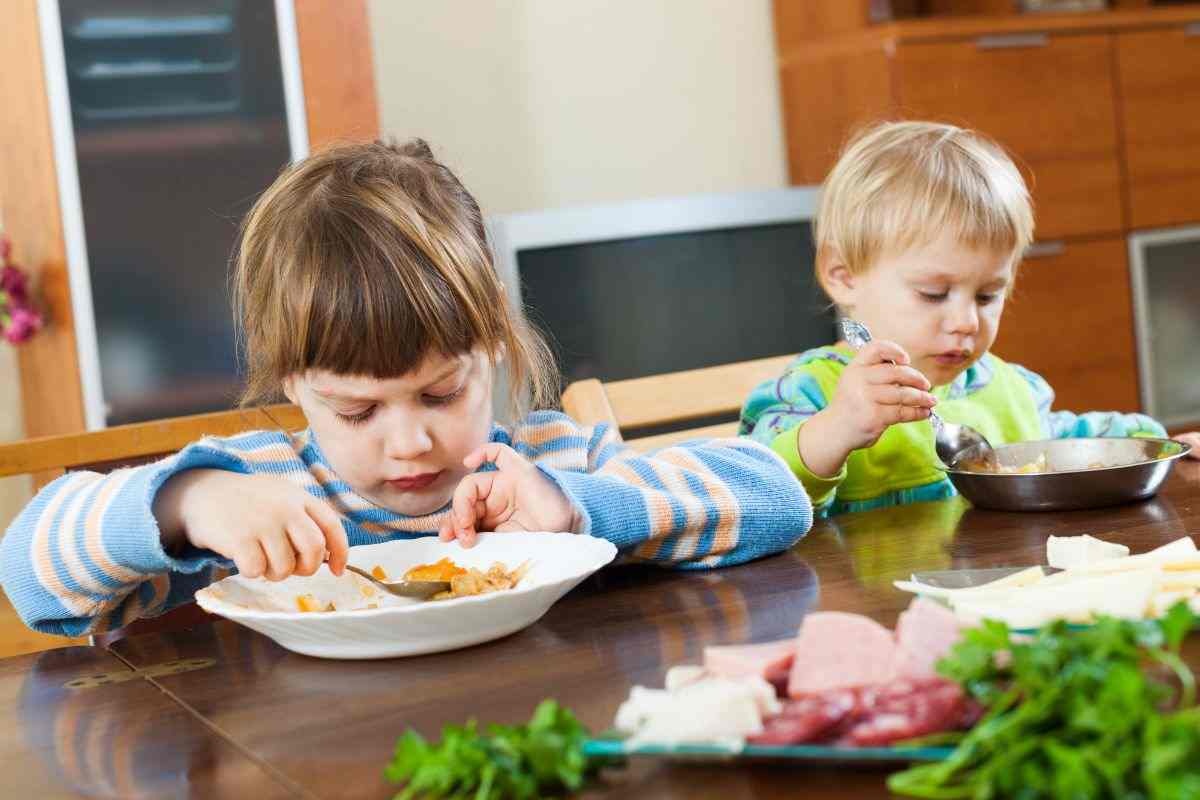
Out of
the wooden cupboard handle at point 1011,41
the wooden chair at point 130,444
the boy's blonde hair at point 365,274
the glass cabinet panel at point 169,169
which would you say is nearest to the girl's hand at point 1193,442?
the boy's blonde hair at point 365,274

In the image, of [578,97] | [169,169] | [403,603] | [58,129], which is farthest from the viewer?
[578,97]

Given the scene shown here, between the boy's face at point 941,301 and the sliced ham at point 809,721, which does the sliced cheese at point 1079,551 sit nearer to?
the sliced ham at point 809,721

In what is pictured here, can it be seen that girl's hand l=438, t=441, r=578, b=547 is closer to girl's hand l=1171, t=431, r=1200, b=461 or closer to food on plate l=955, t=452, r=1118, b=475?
food on plate l=955, t=452, r=1118, b=475

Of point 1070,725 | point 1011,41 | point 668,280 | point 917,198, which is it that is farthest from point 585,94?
point 1070,725

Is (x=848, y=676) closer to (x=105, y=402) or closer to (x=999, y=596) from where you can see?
(x=999, y=596)

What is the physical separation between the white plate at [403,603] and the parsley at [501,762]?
0.25m

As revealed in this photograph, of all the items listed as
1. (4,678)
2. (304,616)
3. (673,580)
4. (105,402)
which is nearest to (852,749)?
(304,616)

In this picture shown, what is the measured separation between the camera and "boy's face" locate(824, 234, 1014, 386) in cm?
156

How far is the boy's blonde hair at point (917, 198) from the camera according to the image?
1567mm

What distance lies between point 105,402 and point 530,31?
1.35 m

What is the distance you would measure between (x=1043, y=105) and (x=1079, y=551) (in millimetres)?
2761

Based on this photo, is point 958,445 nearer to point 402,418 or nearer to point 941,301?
point 941,301

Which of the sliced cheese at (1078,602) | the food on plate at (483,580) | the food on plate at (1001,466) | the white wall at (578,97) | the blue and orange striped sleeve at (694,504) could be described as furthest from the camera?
the white wall at (578,97)

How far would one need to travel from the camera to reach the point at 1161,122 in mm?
3584
